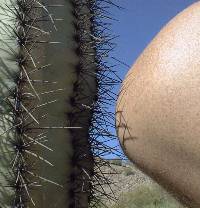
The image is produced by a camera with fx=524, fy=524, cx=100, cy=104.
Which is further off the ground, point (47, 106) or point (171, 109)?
point (47, 106)

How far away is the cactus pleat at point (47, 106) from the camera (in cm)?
133

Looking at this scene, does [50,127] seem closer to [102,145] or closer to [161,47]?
[102,145]

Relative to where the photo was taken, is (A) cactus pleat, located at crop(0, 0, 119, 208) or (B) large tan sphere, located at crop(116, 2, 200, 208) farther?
(A) cactus pleat, located at crop(0, 0, 119, 208)

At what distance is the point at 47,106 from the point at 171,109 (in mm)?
559

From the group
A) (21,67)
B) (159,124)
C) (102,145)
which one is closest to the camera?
(159,124)

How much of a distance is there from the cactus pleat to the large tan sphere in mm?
402

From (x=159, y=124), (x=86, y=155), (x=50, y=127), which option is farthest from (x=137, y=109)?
(x=86, y=155)

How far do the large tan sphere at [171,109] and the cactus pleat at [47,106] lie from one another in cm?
40

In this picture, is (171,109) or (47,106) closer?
(171,109)

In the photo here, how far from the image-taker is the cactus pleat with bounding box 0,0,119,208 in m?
1.33

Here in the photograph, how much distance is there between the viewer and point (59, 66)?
146cm

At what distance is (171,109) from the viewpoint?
911mm

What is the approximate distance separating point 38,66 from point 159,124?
563 mm

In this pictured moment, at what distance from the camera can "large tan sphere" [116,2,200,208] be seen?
2.93 feet
